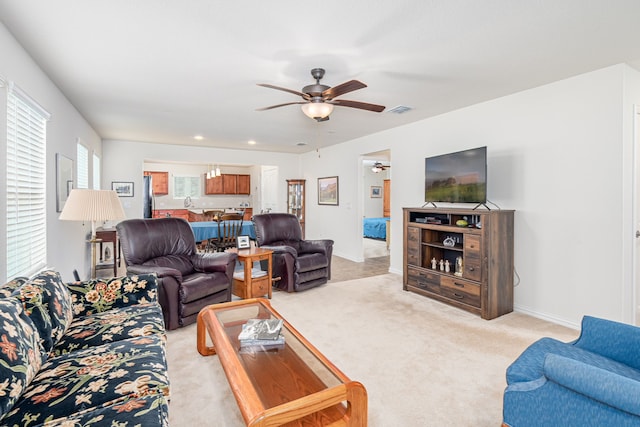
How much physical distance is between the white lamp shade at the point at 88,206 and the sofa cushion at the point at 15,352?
1.36 metres

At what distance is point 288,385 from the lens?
166 cm

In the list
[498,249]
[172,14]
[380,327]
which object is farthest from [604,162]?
[172,14]

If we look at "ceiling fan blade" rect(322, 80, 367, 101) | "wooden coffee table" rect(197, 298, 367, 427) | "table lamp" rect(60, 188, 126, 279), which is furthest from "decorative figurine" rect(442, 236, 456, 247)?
"table lamp" rect(60, 188, 126, 279)

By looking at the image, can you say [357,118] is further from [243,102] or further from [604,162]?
[604,162]

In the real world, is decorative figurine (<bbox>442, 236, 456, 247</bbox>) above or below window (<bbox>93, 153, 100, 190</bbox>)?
below

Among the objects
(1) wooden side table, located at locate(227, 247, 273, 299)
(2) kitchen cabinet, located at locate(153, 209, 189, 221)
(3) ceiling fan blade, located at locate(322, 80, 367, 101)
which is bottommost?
(1) wooden side table, located at locate(227, 247, 273, 299)

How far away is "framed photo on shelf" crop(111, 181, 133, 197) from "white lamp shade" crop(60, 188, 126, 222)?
156 inches

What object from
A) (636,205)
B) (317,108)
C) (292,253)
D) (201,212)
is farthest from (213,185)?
(636,205)

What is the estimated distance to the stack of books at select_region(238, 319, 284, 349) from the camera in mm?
2023

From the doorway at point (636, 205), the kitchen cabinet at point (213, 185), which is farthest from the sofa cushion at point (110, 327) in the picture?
the kitchen cabinet at point (213, 185)

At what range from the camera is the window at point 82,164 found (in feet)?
14.4

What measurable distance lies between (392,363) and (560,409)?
1.28 meters

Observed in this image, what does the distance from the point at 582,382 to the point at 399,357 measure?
58.3 inches

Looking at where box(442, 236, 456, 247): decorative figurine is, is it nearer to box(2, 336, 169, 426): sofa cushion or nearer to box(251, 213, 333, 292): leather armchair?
box(251, 213, 333, 292): leather armchair
